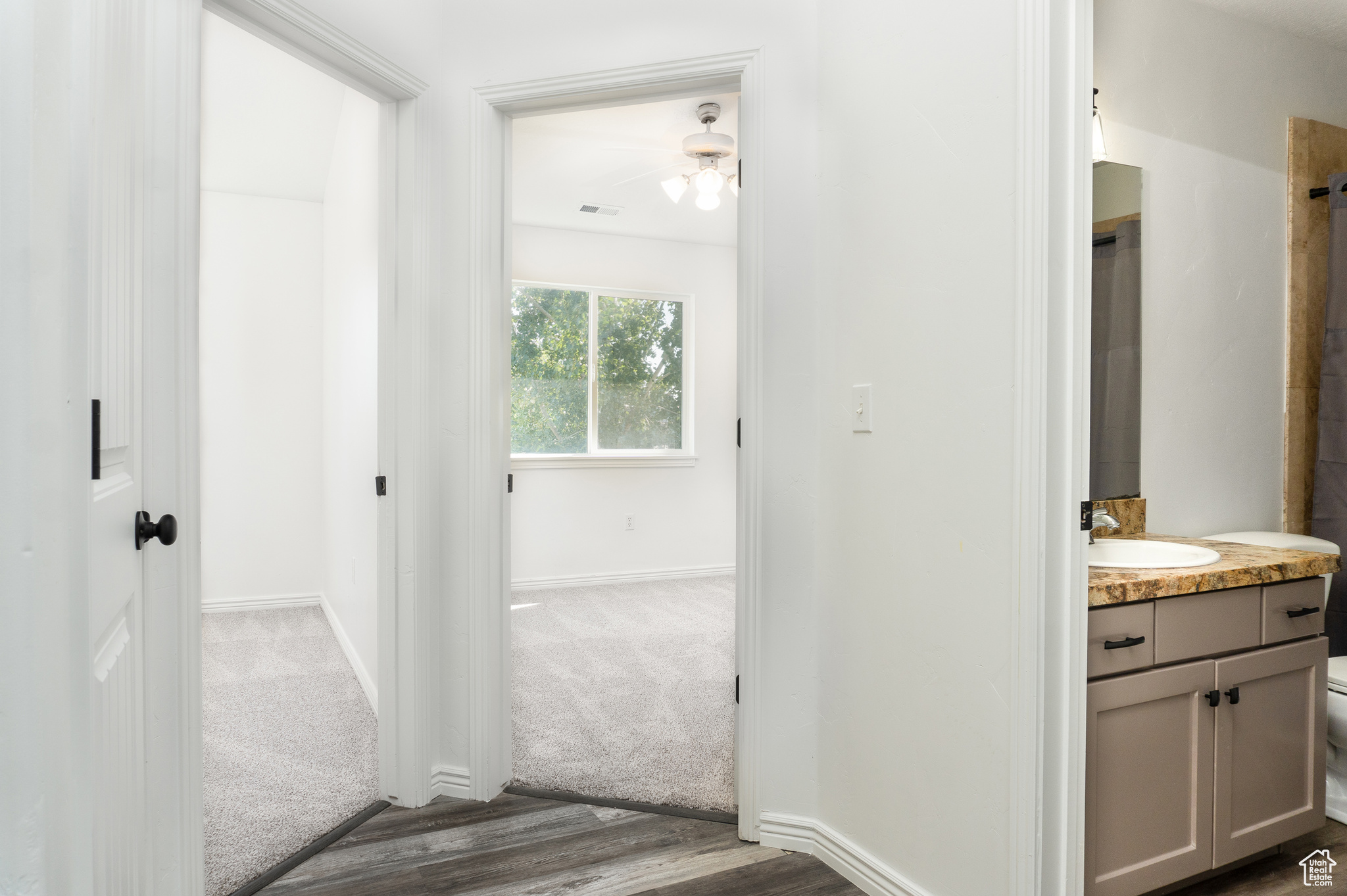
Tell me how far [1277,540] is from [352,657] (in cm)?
357

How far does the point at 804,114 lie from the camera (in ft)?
6.22

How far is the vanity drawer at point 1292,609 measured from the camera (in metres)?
1.75

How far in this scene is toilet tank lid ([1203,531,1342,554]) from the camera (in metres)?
2.17

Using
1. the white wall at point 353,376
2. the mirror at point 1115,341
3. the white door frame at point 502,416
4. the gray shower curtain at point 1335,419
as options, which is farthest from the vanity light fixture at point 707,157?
the gray shower curtain at point 1335,419

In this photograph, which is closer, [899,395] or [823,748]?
[899,395]

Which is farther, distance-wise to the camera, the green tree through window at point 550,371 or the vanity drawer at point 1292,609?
the green tree through window at point 550,371

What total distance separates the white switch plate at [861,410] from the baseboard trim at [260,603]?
13.2ft

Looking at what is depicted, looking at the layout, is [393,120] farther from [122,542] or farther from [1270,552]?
[1270,552]

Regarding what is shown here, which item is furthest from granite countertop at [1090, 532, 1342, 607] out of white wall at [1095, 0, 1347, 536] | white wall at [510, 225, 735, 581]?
white wall at [510, 225, 735, 581]

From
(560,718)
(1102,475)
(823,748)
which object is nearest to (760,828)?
(823,748)

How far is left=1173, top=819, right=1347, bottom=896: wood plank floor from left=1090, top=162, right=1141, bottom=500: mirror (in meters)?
0.97

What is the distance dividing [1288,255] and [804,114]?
1810 mm

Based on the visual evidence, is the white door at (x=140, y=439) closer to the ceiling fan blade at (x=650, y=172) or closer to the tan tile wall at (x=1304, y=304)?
the ceiling fan blade at (x=650, y=172)

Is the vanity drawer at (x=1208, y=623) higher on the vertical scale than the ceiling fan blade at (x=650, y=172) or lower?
lower
